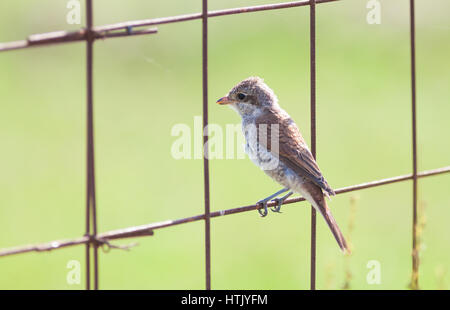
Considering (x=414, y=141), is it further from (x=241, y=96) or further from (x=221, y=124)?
(x=221, y=124)

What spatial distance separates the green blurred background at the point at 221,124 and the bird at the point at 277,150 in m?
2.89

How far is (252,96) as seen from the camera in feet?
15.8

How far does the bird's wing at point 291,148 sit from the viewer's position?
14.2ft

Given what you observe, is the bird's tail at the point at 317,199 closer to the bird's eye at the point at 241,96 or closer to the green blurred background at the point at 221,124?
the bird's eye at the point at 241,96

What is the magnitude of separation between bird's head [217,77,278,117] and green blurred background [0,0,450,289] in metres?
2.88

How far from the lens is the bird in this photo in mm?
4320

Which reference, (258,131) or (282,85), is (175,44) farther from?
(258,131)

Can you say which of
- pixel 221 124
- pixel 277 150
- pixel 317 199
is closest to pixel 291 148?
pixel 277 150

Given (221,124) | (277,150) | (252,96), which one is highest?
(221,124)

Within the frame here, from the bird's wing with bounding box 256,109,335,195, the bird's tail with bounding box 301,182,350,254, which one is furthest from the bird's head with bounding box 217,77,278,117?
the bird's tail with bounding box 301,182,350,254

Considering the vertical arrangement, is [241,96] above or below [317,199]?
above

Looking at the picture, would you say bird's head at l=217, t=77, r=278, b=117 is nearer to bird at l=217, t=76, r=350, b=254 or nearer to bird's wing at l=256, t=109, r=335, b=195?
bird at l=217, t=76, r=350, b=254

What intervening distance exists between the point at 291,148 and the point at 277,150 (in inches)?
3.4
